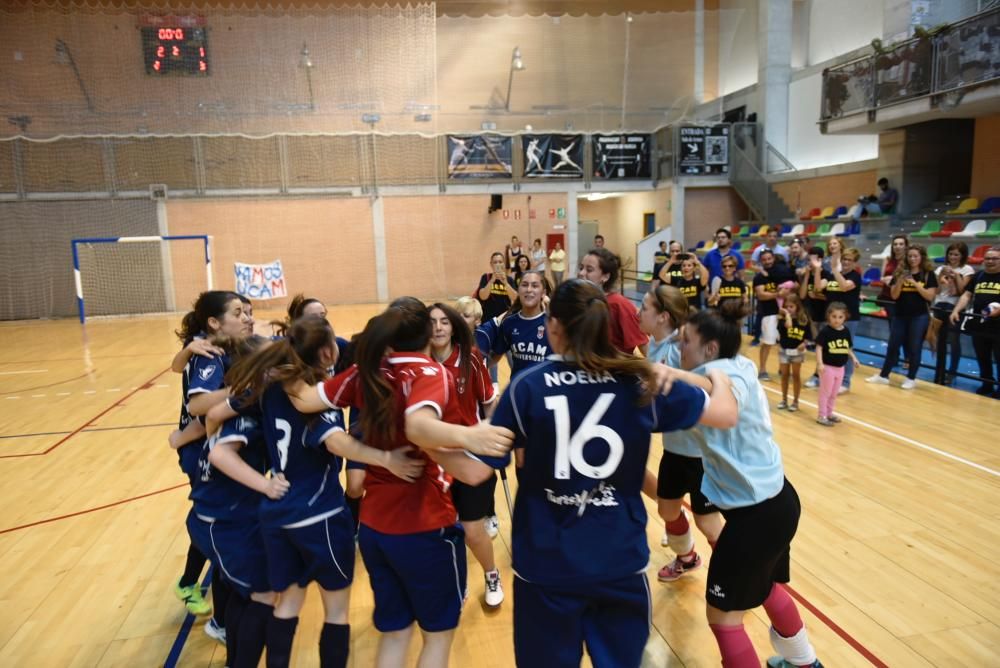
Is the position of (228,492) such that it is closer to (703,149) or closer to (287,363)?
(287,363)

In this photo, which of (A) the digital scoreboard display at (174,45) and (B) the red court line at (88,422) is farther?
(A) the digital scoreboard display at (174,45)

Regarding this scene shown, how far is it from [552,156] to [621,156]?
2.17 meters

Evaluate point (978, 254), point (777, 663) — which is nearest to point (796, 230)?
point (978, 254)

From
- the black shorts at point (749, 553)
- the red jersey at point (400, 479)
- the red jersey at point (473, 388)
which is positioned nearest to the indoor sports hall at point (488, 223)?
the black shorts at point (749, 553)

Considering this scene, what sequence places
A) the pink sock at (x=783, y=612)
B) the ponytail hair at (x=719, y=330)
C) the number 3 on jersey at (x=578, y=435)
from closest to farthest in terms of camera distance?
the number 3 on jersey at (x=578, y=435) → the ponytail hair at (x=719, y=330) → the pink sock at (x=783, y=612)

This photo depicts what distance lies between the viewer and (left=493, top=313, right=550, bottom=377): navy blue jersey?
4.22 m

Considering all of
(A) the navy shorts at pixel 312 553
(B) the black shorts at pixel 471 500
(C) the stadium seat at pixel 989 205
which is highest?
(C) the stadium seat at pixel 989 205

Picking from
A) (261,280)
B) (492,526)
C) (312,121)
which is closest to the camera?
(492,526)

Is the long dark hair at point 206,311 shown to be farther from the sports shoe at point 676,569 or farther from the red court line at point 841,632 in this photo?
the red court line at point 841,632

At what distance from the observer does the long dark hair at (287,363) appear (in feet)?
7.46

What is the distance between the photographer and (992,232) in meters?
11.4

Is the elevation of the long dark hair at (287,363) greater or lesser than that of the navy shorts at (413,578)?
greater

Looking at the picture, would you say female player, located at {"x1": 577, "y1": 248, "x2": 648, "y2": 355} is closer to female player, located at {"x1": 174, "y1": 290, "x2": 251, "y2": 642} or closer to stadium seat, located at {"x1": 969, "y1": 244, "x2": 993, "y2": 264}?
female player, located at {"x1": 174, "y1": 290, "x2": 251, "y2": 642}

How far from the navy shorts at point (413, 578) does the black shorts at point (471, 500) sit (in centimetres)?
92
